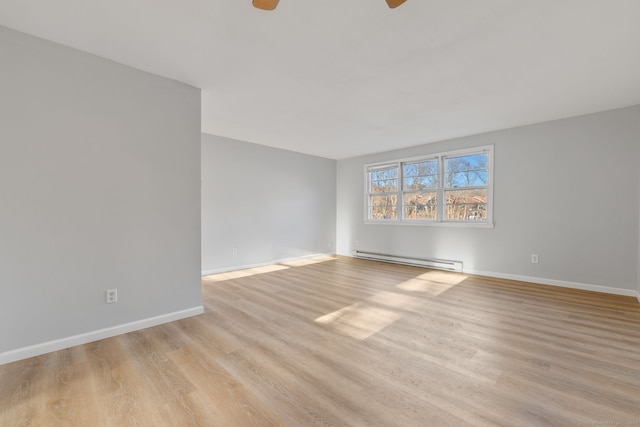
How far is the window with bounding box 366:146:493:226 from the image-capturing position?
459 centimetres

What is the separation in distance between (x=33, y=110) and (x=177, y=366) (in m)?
2.20

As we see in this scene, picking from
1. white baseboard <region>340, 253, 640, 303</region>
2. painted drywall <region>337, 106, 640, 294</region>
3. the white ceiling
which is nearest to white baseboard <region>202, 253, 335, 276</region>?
the white ceiling

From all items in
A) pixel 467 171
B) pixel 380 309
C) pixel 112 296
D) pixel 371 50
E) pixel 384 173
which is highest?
pixel 371 50

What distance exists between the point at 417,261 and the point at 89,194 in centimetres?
501

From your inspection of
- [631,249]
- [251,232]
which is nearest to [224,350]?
[251,232]

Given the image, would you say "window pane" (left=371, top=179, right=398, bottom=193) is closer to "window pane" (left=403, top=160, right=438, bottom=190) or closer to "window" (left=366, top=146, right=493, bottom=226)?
"window" (left=366, top=146, right=493, bottom=226)

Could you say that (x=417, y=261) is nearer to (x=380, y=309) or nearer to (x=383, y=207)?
(x=383, y=207)

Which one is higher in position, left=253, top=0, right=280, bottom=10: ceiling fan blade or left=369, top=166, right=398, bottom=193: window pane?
left=253, top=0, right=280, bottom=10: ceiling fan blade

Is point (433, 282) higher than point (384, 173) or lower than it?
lower

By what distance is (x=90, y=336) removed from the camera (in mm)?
2230

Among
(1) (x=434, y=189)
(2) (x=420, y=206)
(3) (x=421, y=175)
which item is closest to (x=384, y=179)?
(3) (x=421, y=175)

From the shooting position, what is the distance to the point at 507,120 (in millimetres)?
3869

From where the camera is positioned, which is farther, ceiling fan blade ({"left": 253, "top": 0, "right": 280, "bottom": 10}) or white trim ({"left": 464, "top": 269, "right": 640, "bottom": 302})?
white trim ({"left": 464, "top": 269, "right": 640, "bottom": 302})

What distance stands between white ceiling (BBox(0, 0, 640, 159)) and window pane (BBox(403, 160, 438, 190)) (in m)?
1.66
